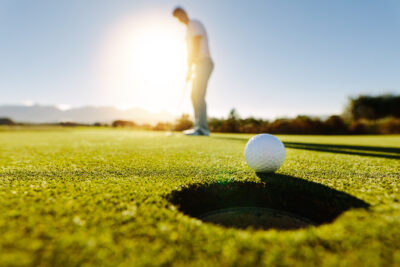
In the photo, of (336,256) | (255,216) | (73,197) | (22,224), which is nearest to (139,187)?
(73,197)

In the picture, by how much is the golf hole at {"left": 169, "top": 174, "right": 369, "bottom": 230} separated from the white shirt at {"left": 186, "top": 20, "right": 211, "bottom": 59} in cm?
801

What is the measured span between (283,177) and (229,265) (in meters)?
1.74

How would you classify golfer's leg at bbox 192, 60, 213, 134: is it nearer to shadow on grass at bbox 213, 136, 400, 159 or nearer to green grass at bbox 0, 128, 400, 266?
shadow on grass at bbox 213, 136, 400, 159

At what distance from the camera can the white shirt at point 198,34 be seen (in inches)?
359

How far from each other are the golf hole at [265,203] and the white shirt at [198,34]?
26.3 feet

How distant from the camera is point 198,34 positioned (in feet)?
30.1

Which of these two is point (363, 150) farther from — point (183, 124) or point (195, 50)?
point (183, 124)

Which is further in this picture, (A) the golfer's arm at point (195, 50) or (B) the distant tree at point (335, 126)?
(B) the distant tree at point (335, 126)

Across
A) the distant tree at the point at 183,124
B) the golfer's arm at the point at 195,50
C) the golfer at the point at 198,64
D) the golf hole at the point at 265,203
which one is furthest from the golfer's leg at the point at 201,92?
the distant tree at the point at 183,124

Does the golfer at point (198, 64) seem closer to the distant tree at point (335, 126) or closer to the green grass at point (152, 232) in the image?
the green grass at point (152, 232)

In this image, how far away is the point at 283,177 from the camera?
261 cm

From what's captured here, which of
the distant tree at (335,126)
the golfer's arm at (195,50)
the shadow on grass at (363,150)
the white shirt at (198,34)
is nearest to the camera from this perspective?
the shadow on grass at (363,150)

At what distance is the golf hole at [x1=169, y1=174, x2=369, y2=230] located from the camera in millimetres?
1938

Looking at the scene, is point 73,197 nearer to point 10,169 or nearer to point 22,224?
point 22,224
